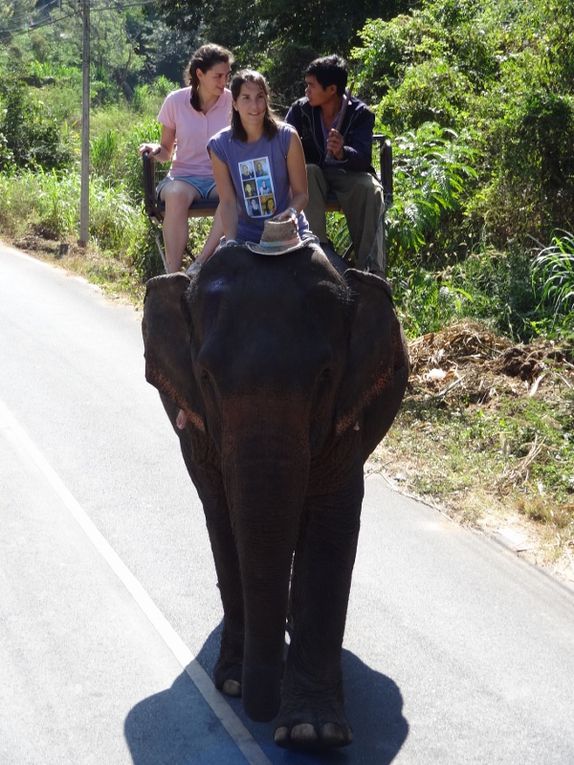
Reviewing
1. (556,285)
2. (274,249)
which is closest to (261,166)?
(274,249)

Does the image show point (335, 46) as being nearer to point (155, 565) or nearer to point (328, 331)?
point (155, 565)

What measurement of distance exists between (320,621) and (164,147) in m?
3.24

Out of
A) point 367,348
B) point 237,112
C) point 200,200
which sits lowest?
point 367,348

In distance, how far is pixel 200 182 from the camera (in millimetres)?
6266

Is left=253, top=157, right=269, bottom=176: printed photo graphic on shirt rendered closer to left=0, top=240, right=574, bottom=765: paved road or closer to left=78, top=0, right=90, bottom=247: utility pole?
left=0, top=240, right=574, bottom=765: paved road

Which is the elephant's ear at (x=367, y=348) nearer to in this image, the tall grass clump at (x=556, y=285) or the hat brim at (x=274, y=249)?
the hat brim at (x=274, y=249)

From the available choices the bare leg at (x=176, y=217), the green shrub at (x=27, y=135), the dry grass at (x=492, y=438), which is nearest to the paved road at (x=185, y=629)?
the dry grass at (x=492, y=438)

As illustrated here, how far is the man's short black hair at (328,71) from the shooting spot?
6.09 m

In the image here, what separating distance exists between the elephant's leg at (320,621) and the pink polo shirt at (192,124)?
2.62m

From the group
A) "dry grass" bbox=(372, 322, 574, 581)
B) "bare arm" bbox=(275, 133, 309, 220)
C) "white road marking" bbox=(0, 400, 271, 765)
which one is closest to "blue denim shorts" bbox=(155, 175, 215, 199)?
"bare arm" bbox=(275, 133, 309, 220)

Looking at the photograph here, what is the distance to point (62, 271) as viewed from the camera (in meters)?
16.0

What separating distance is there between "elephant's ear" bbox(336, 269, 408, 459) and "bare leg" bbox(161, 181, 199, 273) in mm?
1599

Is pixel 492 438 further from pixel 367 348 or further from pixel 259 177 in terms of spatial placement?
pixel 367 348

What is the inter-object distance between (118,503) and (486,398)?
3111mm
